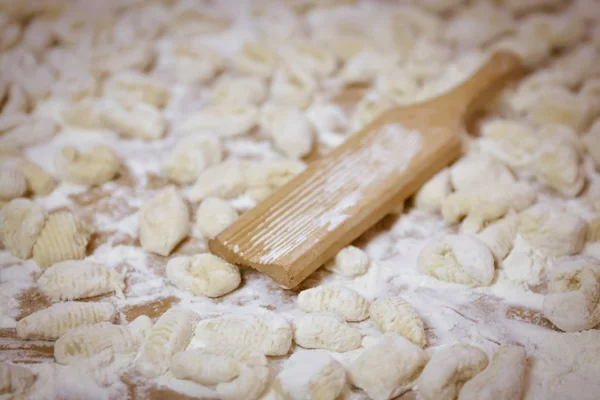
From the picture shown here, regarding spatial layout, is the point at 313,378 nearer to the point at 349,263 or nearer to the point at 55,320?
the point at 349,263

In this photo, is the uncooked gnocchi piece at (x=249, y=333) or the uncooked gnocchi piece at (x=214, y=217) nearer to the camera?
the uncooked gnocchi piece at (x=249, y=333)

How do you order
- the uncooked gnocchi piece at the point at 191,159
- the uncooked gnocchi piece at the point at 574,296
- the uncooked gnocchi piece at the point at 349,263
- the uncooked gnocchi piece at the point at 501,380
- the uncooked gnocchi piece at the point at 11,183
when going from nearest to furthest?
the uncooked gnocchi piece at the point at 501,380 → the uncooked gnocchi piece at the point at 574,296 → the uncooked gnocchi piece at the point at 349,263 → the uncooked gnocchi piece at the point at 11,183 → the uncooked gnocchi piece at the point at 191,159

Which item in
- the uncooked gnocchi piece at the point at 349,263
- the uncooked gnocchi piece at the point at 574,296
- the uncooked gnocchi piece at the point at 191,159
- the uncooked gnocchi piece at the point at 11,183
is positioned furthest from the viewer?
the uncooked gnocchi piece at the point at 191,159

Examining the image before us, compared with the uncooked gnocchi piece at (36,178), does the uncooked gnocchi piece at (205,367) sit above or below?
below

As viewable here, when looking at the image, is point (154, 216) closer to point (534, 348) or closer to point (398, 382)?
point (398, 382)

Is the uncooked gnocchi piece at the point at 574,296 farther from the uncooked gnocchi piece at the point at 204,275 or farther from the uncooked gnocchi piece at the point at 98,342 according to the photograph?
the uncooked gnocchi piece at the point at 98,342

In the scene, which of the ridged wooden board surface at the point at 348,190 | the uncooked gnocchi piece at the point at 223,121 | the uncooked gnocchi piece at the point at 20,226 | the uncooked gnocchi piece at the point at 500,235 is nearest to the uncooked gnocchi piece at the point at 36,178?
the uncooked gnocchi piece at the point at 20,226

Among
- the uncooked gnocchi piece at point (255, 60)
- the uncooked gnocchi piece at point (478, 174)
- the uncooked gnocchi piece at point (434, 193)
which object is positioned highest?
the uncooked gnocchi piece at point (255, 60)
